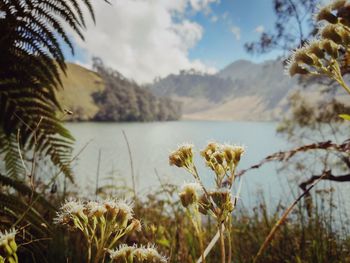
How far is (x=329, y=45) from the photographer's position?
43.5 inches

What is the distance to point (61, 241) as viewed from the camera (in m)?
1.88

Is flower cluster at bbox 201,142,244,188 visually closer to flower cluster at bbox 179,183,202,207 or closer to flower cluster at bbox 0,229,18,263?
flower cluster at bbox 179,183,202,207

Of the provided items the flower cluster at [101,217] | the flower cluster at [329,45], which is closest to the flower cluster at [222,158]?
the flower cluster at [101,217]

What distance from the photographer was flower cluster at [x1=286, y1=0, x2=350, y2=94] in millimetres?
1049

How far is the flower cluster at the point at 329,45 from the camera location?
1049mm

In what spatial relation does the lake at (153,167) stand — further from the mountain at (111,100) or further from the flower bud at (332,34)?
the mountain at (111,100)

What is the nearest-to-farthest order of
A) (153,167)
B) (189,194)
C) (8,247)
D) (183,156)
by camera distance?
1. (8,247)
2. (189,194)
3. (183,156)
4. (153,167)

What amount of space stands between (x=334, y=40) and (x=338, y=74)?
11cm

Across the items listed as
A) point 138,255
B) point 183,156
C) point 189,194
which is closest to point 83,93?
point 183,156

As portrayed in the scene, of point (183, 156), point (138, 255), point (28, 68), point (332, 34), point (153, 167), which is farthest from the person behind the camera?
point (153, 167)

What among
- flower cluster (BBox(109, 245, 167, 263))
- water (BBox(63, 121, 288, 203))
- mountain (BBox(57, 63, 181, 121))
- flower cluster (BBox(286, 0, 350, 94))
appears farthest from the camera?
mountain (BBox(57, 63, 181, 121))

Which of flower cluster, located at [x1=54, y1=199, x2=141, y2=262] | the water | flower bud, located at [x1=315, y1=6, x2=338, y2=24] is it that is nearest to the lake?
the water

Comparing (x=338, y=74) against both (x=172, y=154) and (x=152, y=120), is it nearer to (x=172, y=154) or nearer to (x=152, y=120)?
(x=172, y=154)

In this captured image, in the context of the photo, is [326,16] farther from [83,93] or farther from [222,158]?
[83,93]
